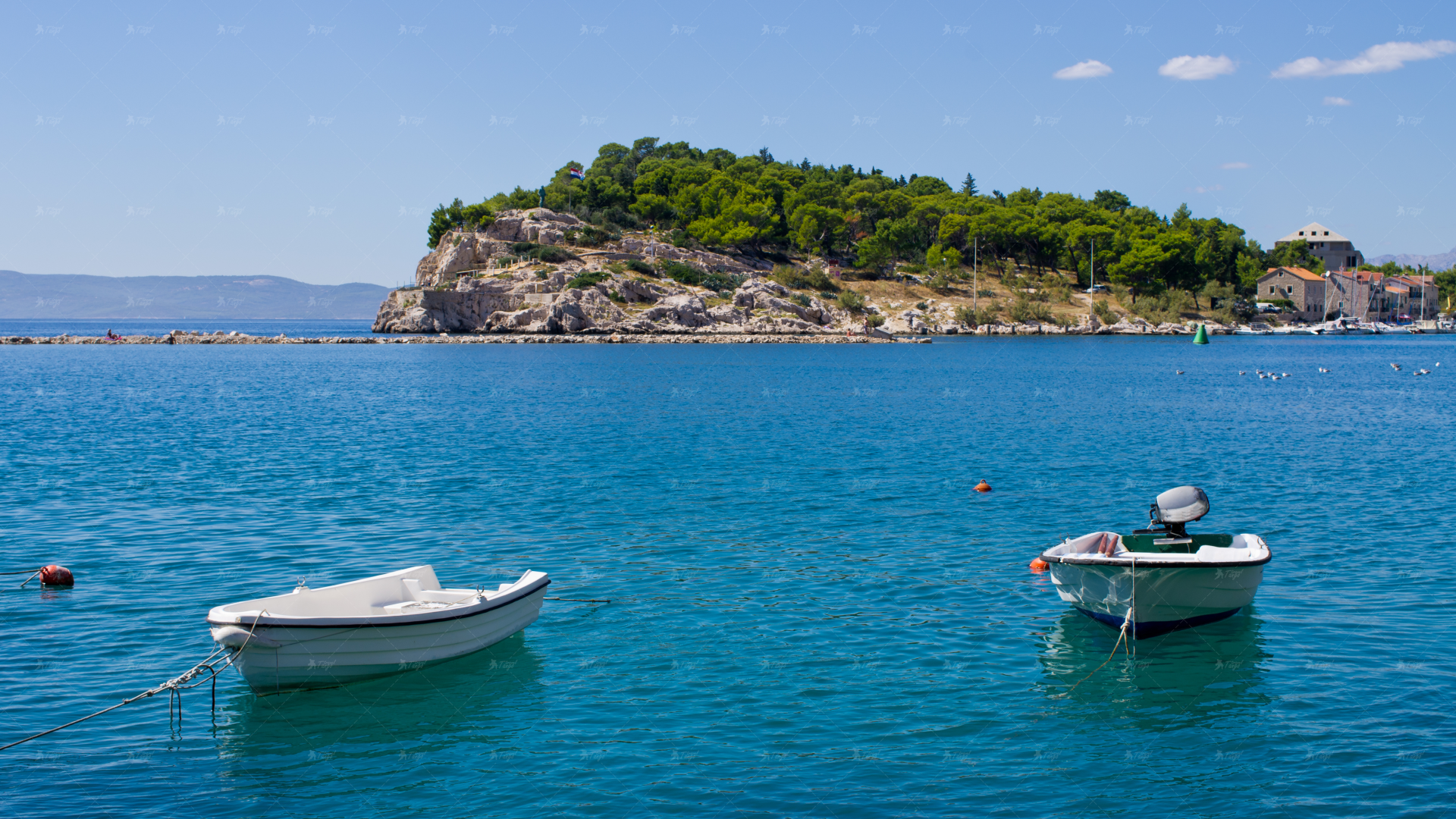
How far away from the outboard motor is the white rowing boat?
31.3 feet

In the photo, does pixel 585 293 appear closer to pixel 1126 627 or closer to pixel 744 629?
pixel 744 629

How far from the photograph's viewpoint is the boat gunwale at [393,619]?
11625 millimetres

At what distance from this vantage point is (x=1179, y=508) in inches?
602

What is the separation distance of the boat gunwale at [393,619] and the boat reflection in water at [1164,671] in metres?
7.11

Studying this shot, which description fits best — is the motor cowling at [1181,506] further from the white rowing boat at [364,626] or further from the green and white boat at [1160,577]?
the white rowing boat at [364,626]

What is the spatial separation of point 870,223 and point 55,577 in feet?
467

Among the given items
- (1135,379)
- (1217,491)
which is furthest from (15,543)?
(1135,379)

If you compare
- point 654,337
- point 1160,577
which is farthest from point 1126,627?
point 654,337

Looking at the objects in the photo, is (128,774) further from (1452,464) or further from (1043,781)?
(1452,464)

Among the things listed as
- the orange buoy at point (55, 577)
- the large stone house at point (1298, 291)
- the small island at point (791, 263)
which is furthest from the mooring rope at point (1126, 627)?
the large stone house at point (1298, 291)

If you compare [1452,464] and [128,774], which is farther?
[1452,464]

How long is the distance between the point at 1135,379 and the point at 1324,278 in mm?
120288

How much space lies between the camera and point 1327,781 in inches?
403

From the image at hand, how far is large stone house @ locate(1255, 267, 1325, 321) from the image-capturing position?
158250mm
